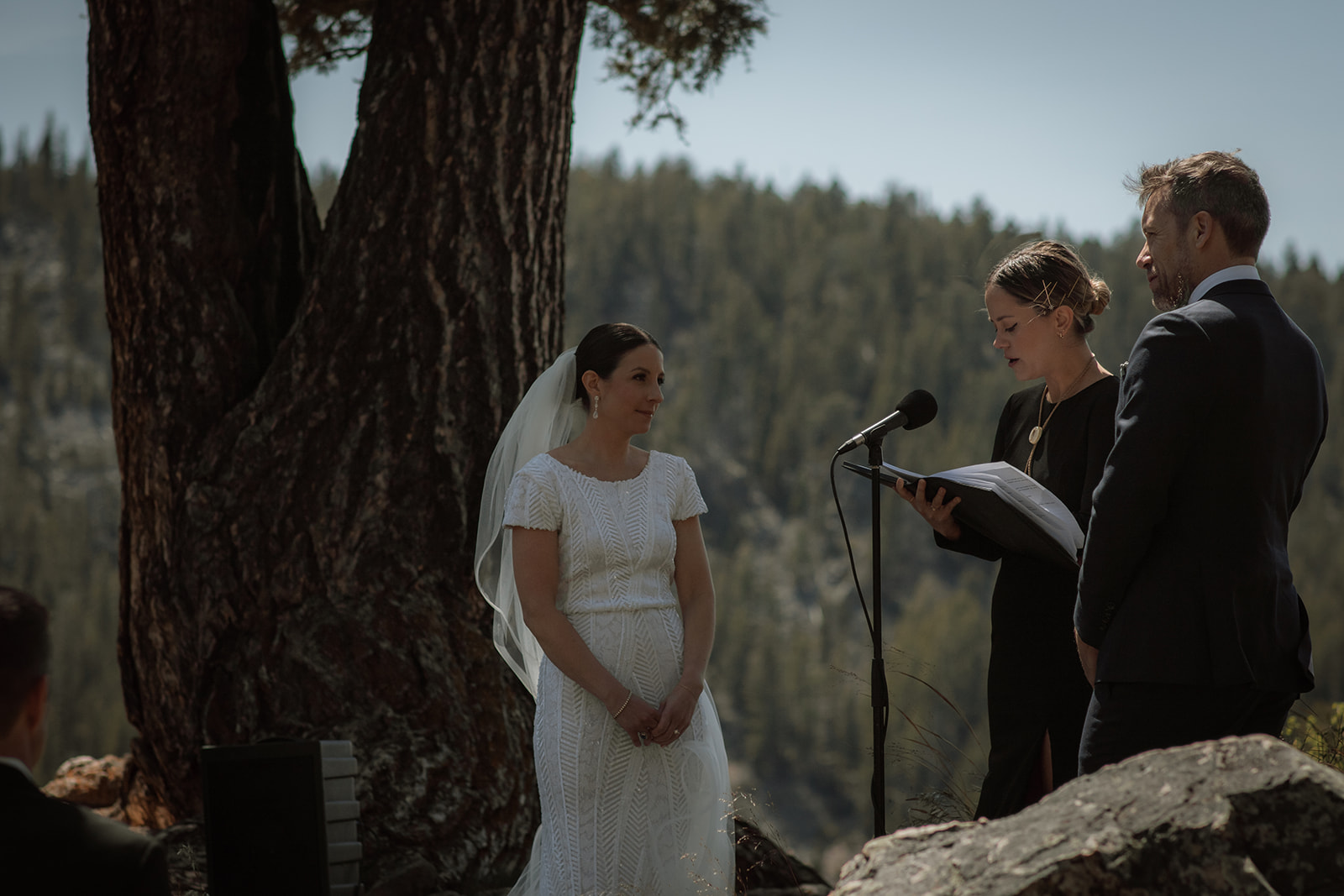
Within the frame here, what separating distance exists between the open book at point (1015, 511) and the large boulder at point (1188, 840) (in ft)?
3.07

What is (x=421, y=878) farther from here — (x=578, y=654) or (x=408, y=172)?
(x=408, y=172)

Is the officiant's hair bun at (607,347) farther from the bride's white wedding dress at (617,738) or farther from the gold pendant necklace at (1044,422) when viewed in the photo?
the gold pendant necklace at (1044,422)

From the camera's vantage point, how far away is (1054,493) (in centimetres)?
285

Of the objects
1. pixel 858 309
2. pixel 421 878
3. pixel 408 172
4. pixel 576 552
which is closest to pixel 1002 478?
pixel 576 552

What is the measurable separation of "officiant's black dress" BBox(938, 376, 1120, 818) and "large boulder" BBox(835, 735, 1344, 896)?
3.52ft

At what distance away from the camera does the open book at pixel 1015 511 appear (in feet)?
8.57

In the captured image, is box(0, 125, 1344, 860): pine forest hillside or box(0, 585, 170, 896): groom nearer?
box(0, 585, 170, 896): groom

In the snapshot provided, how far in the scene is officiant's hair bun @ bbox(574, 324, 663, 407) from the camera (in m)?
3.26

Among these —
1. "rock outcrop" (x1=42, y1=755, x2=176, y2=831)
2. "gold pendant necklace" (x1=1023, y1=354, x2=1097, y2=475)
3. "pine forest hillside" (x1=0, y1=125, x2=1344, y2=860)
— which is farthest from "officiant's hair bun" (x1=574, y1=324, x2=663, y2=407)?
"pine forest hillside" (x1=0, y1=125, x2=1344, y2=860)

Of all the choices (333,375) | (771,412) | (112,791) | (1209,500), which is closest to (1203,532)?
(1209,500)

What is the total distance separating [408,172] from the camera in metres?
4.19

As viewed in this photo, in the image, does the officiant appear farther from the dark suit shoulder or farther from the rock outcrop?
the rock outcrop

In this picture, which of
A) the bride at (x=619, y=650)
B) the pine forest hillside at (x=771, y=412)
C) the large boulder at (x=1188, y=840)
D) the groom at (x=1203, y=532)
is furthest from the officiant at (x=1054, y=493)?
the pine forest hillside at (x=771, y=412)

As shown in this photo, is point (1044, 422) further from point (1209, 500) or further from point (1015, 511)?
point (1209, 500)
